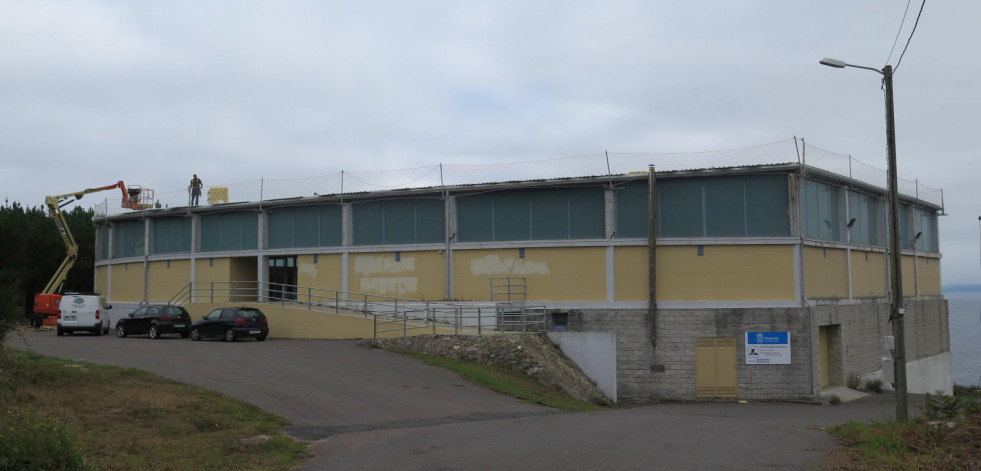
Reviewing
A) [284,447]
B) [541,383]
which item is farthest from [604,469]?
[541,383]

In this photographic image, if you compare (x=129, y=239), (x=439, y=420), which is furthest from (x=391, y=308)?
(x=129, y=239)

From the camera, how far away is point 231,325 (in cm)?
3044

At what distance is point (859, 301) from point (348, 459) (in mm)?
27105

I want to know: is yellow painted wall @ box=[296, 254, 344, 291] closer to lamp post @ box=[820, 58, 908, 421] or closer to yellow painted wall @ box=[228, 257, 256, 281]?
yellow painted wall @ box=[228, 257, 256, 281]

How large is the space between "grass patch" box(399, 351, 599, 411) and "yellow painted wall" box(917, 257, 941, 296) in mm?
25335

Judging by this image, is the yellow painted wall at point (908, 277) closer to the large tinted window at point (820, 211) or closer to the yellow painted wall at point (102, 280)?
the large tinted window at point (820, 211)

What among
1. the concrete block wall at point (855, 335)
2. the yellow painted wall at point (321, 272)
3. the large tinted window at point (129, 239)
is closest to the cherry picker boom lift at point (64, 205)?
the large tinted window at point (129, 239)

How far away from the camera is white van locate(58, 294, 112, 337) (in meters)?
33.6

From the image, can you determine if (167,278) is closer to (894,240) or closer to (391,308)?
(391,308)

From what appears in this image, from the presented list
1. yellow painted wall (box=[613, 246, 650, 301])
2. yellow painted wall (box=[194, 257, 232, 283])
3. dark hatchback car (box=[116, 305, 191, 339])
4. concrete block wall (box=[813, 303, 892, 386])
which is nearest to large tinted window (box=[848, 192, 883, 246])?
concrete block wall (box=[813, 303, 892, 386])

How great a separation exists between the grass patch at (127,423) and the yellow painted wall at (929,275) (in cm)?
3703

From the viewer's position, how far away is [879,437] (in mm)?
13125

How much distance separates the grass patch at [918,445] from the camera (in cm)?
1092

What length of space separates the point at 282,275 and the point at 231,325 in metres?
7.82
